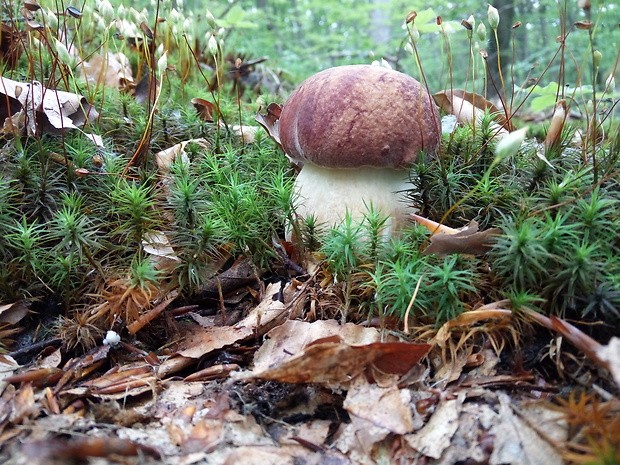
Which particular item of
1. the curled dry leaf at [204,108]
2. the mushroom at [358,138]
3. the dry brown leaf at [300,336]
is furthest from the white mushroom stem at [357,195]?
the curled dry leaf at [204,108]

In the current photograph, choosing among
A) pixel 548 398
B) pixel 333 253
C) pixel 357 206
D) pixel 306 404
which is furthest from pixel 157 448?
pixel 357 206

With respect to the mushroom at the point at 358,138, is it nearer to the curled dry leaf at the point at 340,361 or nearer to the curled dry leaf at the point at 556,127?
the curled dry leaf at the point at 556,127

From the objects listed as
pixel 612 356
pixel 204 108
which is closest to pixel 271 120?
pixel 204 108

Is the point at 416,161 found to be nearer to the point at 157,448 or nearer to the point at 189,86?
the point at 157,448

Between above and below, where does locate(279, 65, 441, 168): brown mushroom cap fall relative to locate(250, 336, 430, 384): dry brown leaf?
above

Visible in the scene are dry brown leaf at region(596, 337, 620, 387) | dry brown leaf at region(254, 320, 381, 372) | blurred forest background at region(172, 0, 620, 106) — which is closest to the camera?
dry brown leaf at region(596, 337, 620, 387)

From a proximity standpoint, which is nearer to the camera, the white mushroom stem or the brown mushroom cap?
the brown mushroom cap

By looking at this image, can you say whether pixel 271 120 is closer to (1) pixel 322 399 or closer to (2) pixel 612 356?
(1) pixel 322 399

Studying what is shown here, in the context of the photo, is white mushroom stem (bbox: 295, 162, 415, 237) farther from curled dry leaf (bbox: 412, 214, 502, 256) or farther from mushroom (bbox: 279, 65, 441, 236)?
curled dry leaf (bbox: 412, 214, 502, 256)

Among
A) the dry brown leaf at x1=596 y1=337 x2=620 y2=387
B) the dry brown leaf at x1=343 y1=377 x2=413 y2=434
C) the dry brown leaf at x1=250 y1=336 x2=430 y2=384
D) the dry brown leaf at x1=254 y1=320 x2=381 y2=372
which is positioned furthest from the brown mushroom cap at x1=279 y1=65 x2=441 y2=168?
the dry brown leaf at x1=596 y1=337 x2=620 y2=387
